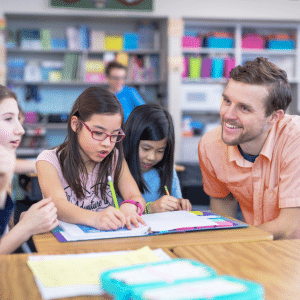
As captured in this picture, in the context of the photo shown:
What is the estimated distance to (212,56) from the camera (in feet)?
17.6

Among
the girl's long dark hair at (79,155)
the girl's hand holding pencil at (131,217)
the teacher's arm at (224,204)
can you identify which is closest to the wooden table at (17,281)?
the girl's hand holding pencil at (131,217)

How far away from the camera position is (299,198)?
53.7 inches

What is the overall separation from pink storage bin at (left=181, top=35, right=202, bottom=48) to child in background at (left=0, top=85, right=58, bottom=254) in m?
4.12

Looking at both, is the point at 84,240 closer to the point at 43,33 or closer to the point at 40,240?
the point at 40,240

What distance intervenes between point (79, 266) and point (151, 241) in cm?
27

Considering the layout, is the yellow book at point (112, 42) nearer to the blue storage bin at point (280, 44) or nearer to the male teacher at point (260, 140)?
the blue storage bin at point (280, 44)

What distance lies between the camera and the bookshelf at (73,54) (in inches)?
201

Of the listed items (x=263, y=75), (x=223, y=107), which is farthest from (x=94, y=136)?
(x=263, y=75)

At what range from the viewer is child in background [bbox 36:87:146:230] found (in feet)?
4.77

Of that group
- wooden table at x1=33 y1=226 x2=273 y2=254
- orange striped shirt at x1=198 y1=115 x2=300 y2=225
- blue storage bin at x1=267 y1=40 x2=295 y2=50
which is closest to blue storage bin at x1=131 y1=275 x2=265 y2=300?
wooden table at x1=33 y1=226 x2=273 y2=254

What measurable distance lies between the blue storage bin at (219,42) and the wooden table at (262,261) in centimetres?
462

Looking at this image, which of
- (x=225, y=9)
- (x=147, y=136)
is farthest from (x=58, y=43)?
(x=147, y=136)

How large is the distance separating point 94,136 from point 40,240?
567 mm

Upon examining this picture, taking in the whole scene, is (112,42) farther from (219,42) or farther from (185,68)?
(219,42)
